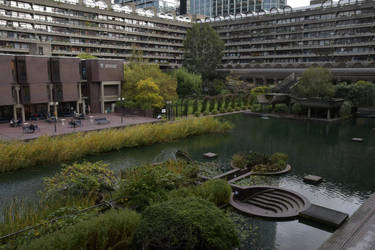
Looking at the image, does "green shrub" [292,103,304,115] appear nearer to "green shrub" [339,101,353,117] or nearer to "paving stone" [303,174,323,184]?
"green shrub" [339,101,353,117]

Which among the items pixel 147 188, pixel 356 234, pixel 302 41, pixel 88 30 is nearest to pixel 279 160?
pixel 356 234

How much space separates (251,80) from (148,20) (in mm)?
35833

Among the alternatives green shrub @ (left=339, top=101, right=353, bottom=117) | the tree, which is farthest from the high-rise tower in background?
green shrub @ (left=339, top=101, right=353, bottom=117)

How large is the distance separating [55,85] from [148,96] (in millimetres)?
13456

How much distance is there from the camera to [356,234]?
43.7ft

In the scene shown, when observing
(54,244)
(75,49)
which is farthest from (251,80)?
(54,244)

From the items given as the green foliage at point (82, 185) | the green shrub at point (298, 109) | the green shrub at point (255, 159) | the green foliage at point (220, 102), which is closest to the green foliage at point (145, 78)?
the green foliage at point (220, 102)

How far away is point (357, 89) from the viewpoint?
166 ft

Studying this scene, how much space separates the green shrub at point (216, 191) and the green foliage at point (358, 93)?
43087mm

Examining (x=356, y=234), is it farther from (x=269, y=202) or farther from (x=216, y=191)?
(x=216, y=191)

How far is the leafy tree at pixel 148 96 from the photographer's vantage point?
160ft

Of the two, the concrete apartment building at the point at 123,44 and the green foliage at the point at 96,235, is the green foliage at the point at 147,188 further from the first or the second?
the concrete apartment building at the point at 123,44

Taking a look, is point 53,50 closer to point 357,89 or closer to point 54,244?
point 357,89

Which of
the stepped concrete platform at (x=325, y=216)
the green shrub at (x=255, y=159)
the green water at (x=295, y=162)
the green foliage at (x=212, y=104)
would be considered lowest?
the green water at (x=295, y=162)
